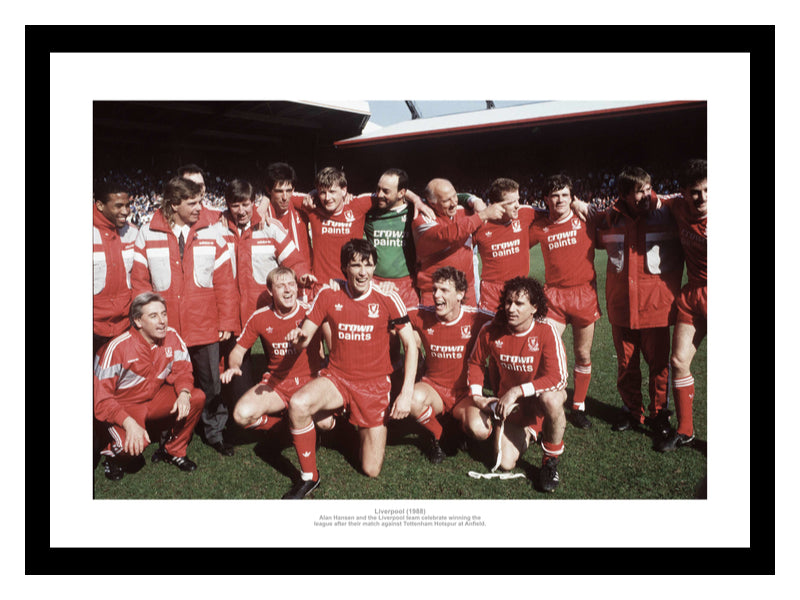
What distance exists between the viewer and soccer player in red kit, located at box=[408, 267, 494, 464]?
8.09 feet

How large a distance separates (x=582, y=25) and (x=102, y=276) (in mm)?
2845

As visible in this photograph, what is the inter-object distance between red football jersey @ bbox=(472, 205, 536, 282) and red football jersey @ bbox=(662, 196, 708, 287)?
81 cm

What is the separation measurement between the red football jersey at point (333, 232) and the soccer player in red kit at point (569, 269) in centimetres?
114

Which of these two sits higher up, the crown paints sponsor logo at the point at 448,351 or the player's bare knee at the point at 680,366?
the crown paints sponsor logo at the point at 448,351

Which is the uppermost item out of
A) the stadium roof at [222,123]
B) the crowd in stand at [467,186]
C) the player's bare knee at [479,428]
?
the stadium roof at [222,123]

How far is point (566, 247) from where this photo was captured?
8.94 ft

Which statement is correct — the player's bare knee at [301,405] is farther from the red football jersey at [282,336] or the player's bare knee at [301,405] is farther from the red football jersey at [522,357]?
the red football jersey at [522,357]

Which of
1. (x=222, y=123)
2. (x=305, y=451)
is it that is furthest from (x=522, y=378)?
(x=222, y=123)

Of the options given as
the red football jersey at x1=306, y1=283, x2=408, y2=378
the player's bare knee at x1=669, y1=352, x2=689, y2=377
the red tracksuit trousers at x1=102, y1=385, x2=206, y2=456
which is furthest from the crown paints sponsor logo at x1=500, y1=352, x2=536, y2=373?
the red tracksuit trousers at x1=102, y1=385, x2=206, y2=456

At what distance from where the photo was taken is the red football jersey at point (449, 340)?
2.51 metres

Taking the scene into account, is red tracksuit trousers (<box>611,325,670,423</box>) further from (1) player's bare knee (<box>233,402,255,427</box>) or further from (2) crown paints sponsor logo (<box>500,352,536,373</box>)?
(1) player's bare knee (<box>233,402,255,427</box>)

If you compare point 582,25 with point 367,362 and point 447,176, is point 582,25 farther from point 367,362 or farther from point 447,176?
point 367,362
